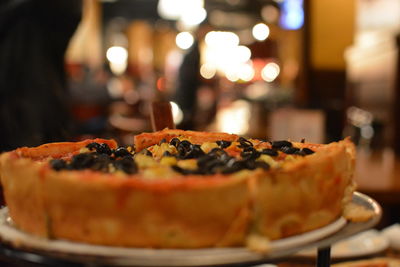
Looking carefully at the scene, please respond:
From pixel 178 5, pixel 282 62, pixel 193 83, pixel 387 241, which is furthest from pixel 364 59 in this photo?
pixel 282 62

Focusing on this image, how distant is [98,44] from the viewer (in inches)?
628

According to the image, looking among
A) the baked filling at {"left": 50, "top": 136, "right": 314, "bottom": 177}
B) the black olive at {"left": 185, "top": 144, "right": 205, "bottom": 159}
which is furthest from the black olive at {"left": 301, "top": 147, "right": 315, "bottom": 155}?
the black olive at {"left": 185, "top": 144, "right": 205, "bottom": 159}

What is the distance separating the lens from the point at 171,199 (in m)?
0.82

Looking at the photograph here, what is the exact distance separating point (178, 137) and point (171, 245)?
20.7 inches

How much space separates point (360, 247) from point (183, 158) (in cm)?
107

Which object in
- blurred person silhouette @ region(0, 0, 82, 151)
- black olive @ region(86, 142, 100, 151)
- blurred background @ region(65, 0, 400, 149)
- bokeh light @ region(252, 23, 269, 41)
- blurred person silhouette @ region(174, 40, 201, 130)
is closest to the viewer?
black olive @ region(86, 142, 100, 151)

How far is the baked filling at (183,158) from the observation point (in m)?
0.93

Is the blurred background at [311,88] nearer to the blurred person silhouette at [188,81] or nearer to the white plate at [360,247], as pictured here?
the blurred person silhouette at [188,81]

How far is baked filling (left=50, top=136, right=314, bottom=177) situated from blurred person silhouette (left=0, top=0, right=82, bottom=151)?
1.58 metres

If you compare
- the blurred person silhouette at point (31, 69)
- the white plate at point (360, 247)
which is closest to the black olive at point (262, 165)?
the white plate at point (360, 247)

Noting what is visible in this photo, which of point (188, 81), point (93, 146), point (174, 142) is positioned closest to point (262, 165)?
point (174, 142)

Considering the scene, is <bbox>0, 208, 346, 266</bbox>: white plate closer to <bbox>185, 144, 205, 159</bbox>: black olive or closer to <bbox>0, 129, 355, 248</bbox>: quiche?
<bbox>0, 129, 355, 248</bbox>: quiche

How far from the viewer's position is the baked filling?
3.06ft

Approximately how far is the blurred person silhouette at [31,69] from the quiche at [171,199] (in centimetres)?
180
